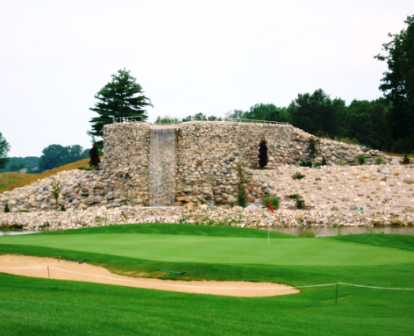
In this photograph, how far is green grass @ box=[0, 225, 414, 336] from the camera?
22.2ft

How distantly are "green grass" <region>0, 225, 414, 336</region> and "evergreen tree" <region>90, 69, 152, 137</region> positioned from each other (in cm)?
2879

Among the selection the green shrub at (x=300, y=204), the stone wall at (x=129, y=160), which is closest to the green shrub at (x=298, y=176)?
the green shrub at (x=300, y=204)

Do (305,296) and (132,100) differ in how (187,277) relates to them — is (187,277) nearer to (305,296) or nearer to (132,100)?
(305,296)

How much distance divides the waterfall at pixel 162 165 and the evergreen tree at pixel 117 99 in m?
13.1

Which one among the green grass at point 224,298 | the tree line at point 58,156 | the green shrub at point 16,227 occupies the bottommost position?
the green shrub at point 16,227

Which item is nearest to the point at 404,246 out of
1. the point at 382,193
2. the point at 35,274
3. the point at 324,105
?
the point at 35,274

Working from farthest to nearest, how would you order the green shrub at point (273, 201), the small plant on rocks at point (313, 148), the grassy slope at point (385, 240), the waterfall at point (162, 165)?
the small plant on rocks at point (313, 148) < the waterfall at point (162, 165) < the green shrub at point (273, 201) < the grassy slope at point (385, 240)

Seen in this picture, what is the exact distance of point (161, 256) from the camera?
14.0 metres

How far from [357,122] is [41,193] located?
3554cm

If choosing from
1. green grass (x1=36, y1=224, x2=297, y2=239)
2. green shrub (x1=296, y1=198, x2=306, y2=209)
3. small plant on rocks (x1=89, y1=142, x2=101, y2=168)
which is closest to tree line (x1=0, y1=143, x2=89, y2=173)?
small plant on rocks (x1=89, y1=142, x2=101, y2=168)

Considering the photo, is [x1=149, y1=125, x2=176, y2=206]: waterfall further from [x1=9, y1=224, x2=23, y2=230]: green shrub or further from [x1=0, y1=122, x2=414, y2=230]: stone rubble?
[x1=9, y1=224, x2=23, y2=230]: green shrub

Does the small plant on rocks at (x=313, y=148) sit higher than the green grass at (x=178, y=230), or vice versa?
the small plant on rocks at (x=313, y=148)

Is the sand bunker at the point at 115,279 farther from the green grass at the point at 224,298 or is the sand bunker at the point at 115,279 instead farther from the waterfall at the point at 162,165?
the waterfall at the point at 162,165

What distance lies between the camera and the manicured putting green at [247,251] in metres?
13.2
